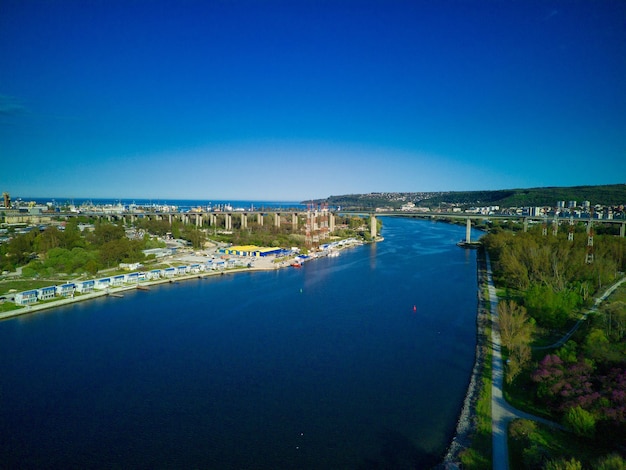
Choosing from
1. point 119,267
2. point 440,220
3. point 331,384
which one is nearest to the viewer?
point 331,384

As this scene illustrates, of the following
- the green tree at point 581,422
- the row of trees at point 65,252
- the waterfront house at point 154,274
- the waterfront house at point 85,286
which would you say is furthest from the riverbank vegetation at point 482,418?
the row of trees at point 65,252

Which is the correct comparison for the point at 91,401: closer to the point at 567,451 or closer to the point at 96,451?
the point at 96,451

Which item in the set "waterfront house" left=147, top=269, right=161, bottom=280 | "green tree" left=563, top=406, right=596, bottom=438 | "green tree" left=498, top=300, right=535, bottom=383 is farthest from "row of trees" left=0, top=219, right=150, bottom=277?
"green tree" left=563, top=406, right=596, bottom=438

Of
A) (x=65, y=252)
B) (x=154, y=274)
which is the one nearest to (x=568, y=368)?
(x=154, y=274)

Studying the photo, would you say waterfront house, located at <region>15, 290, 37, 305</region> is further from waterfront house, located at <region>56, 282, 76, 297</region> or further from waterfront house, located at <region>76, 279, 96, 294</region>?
waterfront house, located at <region>76, 279, 96, 294</region>

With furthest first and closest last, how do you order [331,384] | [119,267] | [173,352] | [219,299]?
[119,267], [219,299], [173,352], [331,384]

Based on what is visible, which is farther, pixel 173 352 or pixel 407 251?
pixel 407 251

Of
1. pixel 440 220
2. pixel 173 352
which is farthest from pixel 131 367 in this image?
pixel 440 220

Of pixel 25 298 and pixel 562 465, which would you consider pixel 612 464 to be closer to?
pixel 562 465
